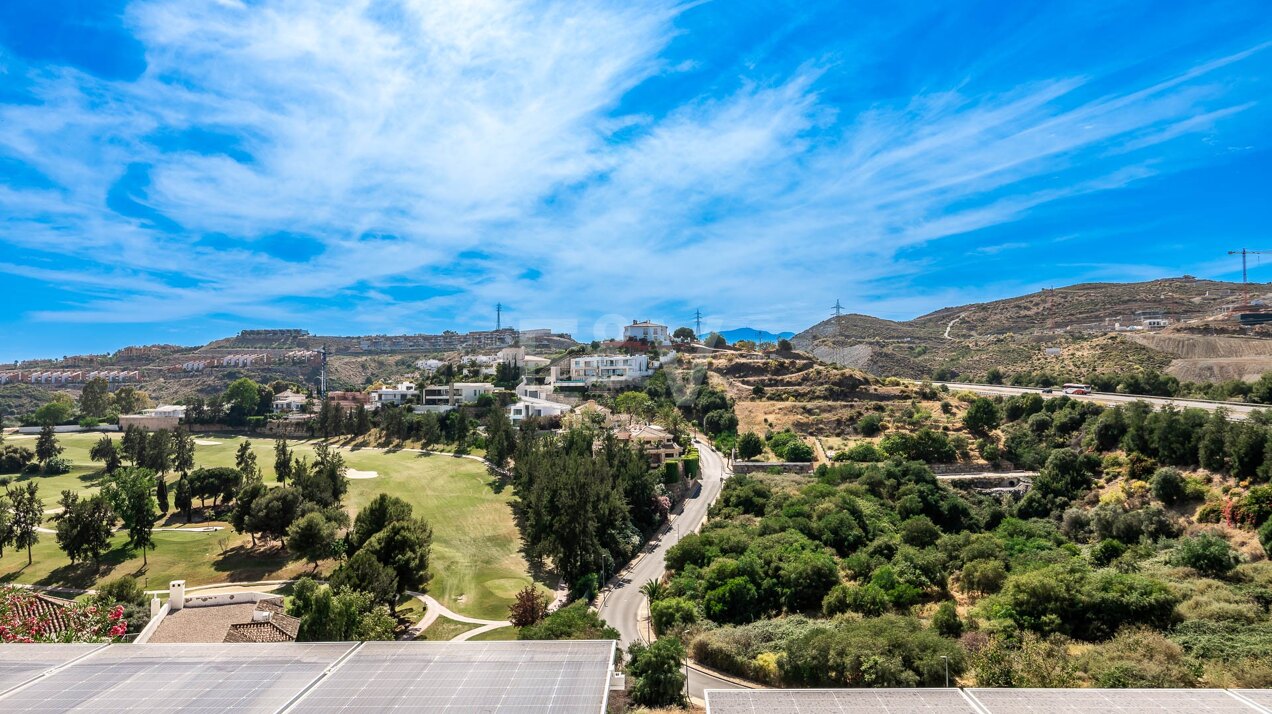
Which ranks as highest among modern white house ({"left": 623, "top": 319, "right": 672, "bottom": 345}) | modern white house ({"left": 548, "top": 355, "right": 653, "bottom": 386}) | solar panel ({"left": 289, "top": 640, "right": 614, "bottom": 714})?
modern white house ({"left": 623, "top": 319, "right": 672, "bottom": 345})

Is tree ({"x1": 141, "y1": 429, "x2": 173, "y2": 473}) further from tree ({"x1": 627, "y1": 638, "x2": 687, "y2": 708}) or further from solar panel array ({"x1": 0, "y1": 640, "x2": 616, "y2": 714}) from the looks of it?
tree ({"x1": 627, "y1": 638, "x2": 687, "y2": 708})

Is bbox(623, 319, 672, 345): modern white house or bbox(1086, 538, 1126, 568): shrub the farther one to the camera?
bbox(623, 319, 672, 345): modern white house

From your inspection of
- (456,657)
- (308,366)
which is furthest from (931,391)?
(308,366)

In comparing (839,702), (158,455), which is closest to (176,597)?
(839,702)

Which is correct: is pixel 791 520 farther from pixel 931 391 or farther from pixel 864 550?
pixel 931 391

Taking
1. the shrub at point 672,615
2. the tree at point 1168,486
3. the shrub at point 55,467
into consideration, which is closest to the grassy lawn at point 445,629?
the shrub at point 672,615

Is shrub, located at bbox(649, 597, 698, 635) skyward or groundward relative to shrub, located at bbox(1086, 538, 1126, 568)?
groundward

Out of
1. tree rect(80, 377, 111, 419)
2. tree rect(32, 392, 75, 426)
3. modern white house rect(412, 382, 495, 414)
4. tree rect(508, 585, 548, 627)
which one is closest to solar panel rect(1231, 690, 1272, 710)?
tree rect(508, 585, 548, 627)
